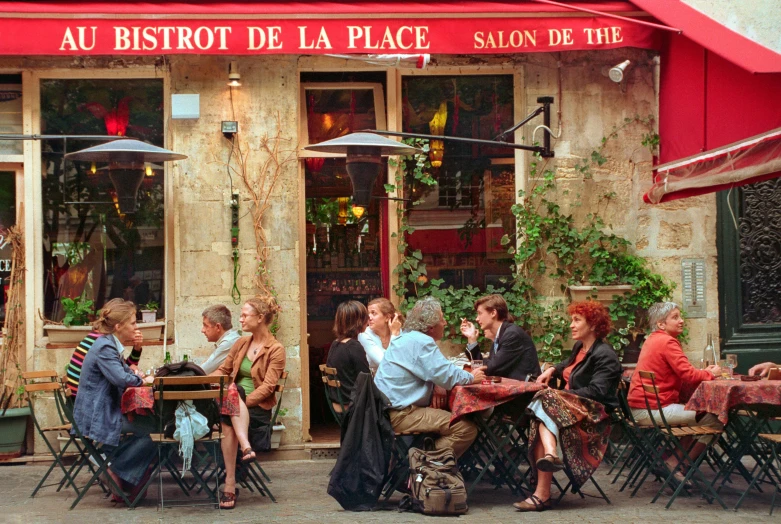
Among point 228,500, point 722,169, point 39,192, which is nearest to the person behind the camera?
point 228,500

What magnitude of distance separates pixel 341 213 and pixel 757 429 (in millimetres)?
4448

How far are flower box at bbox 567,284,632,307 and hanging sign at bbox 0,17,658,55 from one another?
212 cm

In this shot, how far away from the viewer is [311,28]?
941 cm

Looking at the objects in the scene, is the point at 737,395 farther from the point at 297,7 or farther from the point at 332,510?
the point at 297,7

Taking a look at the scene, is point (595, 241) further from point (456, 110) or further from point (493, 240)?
point (456, 110)

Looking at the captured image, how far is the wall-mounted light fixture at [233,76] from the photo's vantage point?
9602mm

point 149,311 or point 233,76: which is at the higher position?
point 233,76

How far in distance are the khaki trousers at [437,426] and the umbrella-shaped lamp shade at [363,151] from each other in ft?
7.75

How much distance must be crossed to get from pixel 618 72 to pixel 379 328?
320 centimetres

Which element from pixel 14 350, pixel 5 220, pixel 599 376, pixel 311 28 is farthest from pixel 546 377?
pixel 5 220

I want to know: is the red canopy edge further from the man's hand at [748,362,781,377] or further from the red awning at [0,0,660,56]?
the man's hand at [748,362,781,377]

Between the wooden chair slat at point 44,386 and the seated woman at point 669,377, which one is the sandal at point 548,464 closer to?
the seated woman at point 669,377

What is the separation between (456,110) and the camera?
33.4ft

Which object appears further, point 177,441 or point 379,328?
point 379,328
